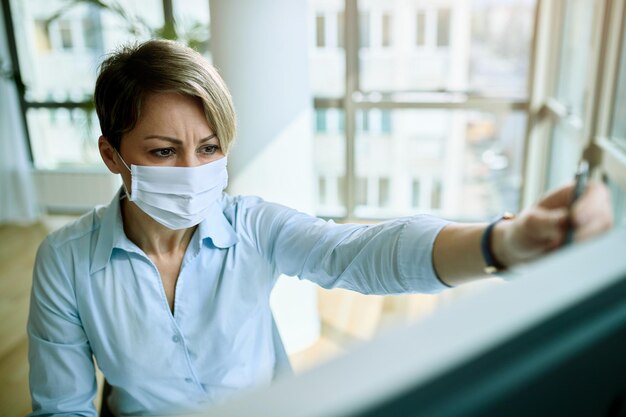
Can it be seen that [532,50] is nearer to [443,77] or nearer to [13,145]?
[443,77]

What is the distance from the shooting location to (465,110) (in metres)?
3.87

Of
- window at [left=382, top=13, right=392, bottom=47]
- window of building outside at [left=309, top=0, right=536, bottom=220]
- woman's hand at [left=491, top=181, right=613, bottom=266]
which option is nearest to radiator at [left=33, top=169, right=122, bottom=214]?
window of building outside at [left=309, top=0, right=536, bottom=220]

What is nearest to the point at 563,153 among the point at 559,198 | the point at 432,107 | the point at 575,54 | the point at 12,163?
the point at 575,54

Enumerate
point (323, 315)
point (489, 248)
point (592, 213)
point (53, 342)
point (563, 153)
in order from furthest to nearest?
point (563, 153) < point (323, 315) < point (53, 342) < point (489, 248) < point (592, 213)

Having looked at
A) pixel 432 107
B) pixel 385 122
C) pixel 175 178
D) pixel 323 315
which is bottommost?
pixel 323 315

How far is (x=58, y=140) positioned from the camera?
446cm

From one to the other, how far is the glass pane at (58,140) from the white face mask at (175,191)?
341 centimetres

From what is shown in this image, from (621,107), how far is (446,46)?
151 centimetres

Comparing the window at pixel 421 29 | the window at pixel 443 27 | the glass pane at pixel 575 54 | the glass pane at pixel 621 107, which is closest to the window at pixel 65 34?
the window at pixel 421 29

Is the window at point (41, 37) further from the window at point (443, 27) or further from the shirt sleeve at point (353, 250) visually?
the shirt sleeve at point (353, 250)

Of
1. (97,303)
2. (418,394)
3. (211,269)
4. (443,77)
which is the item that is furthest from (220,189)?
(443,77)

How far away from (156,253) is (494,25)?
3.18 m

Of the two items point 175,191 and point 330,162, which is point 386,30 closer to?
point 330,162

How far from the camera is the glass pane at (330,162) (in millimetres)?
4031
